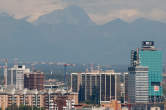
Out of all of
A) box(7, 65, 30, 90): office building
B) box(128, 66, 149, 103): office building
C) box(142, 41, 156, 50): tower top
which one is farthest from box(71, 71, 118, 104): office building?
box(7, 65, 30, 90): office building

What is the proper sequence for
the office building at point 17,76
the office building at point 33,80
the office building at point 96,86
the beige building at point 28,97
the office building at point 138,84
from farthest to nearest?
1. the office building at point 17,76
2. the office building at point 33,80
3. the office building at point 96,86
4. the office building at point 138,84
5. the beige building at point 28,97

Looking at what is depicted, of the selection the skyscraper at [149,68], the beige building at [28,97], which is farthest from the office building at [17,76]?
the beige building at [28,97]

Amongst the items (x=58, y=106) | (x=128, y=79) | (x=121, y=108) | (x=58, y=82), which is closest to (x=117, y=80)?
(x=128, y=79)

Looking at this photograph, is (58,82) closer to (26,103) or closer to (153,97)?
(153,97)

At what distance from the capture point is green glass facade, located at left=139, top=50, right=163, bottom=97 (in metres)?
136

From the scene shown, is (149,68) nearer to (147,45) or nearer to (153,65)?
(153,65)

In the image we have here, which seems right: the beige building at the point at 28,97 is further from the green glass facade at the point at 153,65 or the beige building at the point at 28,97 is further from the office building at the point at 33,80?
the office building at the point at 33,80

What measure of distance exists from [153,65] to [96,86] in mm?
12461

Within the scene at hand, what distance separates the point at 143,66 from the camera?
5295 inches

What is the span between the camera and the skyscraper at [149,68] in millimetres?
129750

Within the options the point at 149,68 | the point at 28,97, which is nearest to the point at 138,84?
the point at 149,68

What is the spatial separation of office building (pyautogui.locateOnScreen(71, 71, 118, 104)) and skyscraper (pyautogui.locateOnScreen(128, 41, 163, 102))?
3.90m

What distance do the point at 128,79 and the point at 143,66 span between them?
3.31 meters

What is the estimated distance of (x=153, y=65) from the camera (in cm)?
14412
